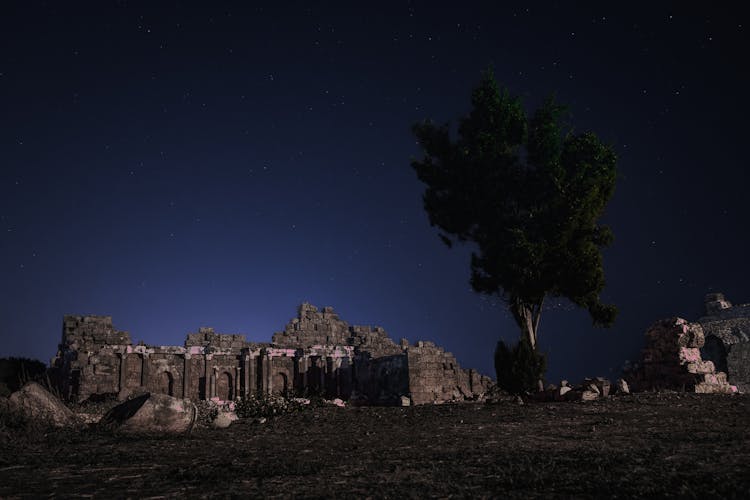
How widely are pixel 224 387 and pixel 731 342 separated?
3621 centimetres


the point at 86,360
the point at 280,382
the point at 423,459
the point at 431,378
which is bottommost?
the point at 423,459

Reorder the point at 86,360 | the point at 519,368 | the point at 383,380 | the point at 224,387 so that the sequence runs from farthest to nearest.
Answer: the point at 224,387 < the point at 383,380 < the point at 86,360 < the point at 519,368

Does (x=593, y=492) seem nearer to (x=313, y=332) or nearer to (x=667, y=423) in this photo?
(x=667, y=423)

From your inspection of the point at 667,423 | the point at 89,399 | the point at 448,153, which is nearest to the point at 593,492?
the point at 667,423

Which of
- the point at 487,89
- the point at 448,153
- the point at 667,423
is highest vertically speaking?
the point at 487,89

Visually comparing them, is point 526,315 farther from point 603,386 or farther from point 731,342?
point 731,342

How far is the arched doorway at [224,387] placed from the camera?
90.5ft

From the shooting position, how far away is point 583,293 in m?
18.6

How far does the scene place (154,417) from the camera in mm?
10734

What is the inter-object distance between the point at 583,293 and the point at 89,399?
19128 millimetres

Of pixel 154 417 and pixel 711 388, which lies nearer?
pixel 154 417

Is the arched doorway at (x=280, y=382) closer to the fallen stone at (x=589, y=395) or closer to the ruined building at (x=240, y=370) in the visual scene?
the ruined building at (x=240, y=370)

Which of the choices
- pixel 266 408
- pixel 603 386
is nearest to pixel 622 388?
pixel 603 386

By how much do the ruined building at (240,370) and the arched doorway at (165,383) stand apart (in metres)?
0.05
